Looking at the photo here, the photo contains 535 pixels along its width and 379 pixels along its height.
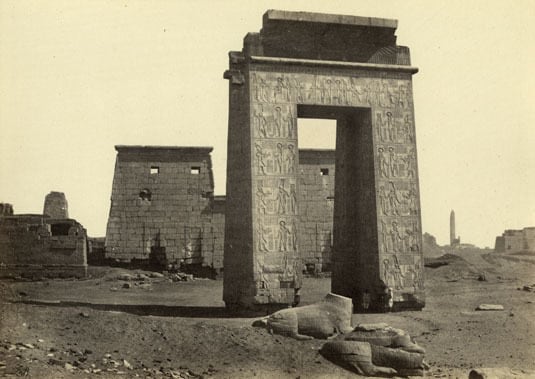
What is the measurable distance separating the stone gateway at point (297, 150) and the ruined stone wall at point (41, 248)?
8839 millimetres

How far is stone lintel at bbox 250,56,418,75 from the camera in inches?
421

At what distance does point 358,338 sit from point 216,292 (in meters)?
7.84

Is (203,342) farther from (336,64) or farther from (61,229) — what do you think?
(61,229)

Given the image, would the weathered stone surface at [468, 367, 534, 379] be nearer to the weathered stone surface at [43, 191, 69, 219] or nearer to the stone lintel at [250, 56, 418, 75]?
the stone lintel at [250, 56, 418, 75]

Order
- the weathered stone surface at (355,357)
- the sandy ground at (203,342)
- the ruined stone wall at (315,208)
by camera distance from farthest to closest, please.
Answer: the ruined stone wall at (315,208) < the weathered stone surface at (355,357) < the sandy ground at (203,342)

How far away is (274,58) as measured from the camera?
1073 centimetres

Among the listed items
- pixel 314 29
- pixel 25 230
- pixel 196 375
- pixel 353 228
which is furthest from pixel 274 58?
pixel 25 230

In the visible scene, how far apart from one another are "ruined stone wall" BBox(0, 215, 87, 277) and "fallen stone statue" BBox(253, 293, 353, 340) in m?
11.0

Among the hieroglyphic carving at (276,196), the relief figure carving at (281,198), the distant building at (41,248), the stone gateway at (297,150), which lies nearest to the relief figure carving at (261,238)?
the stone gateway at (297,150)

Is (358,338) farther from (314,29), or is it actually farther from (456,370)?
(314,29)

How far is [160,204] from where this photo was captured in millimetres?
20875

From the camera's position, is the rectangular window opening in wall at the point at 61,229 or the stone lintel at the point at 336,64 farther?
the rectangular window opening in wall at the point at 61,229

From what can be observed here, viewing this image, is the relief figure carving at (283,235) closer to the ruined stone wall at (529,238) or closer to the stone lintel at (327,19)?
the stone lintel at (327,19)

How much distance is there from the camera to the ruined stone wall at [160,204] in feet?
67.6
